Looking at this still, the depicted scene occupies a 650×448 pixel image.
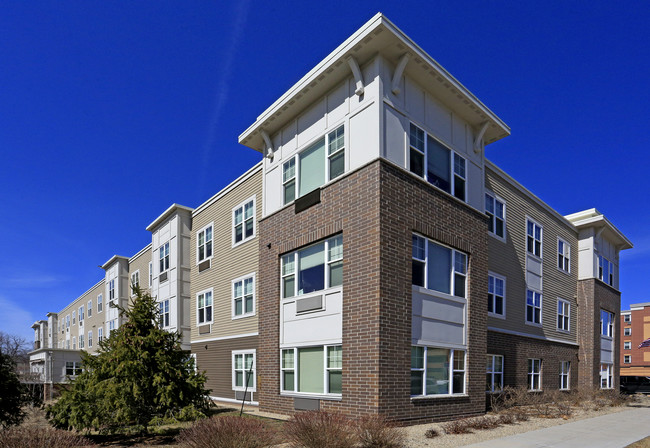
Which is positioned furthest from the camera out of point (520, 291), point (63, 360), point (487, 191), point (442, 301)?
point (63, 360)

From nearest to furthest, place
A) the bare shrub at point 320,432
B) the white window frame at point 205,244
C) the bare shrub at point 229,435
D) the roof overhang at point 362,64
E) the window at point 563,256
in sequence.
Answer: the bare shrub at point 229,435 → the bare shrub at point 320,432 → the roof overhang at point 362,64 → the white window frame at point 205,244 → the window at point 563,256

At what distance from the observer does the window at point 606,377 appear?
27.8m

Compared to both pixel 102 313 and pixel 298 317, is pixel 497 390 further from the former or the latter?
pixel 102 313

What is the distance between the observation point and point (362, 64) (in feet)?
45.4

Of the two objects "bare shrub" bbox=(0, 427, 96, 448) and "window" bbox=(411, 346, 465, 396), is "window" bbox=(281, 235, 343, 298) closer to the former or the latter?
"window" bbox=(411, 346, 465, 396)

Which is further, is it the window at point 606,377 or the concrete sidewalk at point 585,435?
the window at point 606,377

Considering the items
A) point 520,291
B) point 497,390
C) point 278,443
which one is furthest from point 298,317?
point 520,291

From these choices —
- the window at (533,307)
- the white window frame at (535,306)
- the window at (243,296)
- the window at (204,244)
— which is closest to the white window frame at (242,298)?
the window at (243,296)

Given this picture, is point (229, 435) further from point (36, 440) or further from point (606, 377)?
point (606, 377)

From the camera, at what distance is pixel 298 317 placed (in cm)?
1497

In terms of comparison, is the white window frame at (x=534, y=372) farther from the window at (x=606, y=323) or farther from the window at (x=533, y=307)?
the window at (x=606, y=323)

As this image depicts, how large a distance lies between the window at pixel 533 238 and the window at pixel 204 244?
15946mm

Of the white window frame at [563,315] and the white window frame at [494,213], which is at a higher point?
the white window frame at [494,213]

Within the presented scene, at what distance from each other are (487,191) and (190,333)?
1698 centimetres
